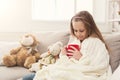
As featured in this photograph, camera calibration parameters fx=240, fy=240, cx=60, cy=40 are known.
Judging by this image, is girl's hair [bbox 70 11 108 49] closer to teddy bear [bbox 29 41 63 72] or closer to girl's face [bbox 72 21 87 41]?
girl's face [bbox 72 21 87 41]

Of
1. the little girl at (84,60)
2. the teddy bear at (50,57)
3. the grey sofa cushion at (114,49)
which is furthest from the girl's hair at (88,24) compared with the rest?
the teddy bear at (50,57)

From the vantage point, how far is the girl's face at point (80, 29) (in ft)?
6.08

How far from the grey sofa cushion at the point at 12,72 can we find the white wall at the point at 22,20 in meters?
1.13

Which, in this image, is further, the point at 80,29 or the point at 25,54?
the point at 25,54

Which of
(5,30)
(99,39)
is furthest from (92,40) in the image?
(5,30)

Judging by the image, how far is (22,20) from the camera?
3.24 m

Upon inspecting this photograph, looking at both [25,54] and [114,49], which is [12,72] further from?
[114,49]

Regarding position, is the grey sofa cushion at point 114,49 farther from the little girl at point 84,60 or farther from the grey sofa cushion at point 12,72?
the grey sofa cushion at point 12,72

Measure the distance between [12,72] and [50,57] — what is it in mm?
357

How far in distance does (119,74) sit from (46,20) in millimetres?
1894

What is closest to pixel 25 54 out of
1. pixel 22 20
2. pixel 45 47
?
pixel 45 47

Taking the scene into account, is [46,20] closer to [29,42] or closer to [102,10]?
[102,10]

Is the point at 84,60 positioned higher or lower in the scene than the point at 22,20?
lower

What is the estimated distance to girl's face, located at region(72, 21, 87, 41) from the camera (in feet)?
6.08
